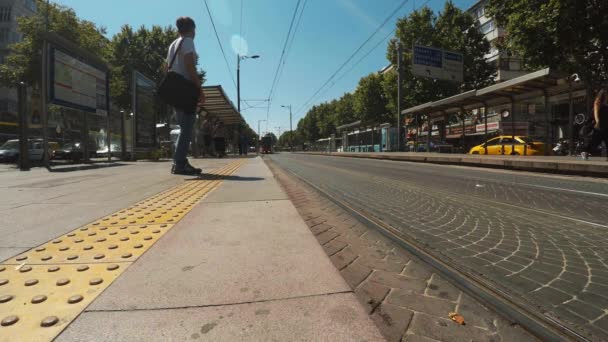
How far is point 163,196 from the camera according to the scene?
414 centimetres

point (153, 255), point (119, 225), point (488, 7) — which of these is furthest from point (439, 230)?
point (488, 7)

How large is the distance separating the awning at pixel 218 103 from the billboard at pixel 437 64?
12.9 m

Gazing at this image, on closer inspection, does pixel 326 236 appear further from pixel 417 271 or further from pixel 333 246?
pixel 417 271

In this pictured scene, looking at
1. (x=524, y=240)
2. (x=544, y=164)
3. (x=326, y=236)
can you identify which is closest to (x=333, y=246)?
(x=326, y=236)

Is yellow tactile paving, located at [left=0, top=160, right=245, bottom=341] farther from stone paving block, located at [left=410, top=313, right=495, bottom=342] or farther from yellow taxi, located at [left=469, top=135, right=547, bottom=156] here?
yellow taxi, located at [left=469, top=135, right=547, bottom=156]

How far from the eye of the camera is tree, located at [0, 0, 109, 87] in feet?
85.3

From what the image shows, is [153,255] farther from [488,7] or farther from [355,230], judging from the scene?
[488,7]

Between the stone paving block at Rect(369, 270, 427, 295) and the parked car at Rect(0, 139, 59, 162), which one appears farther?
the parked car at Rect(0, 139, 59, 162)

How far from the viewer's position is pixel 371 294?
4.88ft

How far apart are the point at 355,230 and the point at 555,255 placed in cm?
133

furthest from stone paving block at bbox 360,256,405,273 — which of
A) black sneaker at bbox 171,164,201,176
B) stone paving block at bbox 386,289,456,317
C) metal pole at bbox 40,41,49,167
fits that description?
metal pole at bbox 40,41,49,167

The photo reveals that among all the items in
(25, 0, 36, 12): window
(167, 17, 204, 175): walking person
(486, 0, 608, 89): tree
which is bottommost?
(167, 17, 204, 175): walking person

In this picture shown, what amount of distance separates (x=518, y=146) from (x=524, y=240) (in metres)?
16.9

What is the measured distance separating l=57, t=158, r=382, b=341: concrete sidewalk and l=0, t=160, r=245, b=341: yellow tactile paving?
85 mm
